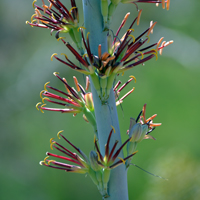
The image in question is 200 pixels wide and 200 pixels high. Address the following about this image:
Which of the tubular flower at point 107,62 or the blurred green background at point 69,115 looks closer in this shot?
the tubular flower at point 107,62

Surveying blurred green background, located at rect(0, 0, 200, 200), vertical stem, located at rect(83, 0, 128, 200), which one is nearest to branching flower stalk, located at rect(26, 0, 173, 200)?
vertical stem, located at rect(83, 0, 128, 200)

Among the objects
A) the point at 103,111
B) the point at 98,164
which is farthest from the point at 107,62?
the point at 98,164

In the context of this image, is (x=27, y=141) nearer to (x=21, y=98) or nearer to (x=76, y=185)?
(x=21, y=98)

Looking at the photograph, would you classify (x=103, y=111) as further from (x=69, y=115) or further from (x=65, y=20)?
(x=69, y=115)

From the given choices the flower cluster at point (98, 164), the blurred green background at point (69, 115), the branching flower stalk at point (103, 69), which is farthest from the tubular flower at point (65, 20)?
the blurred green background at point (69, 115)

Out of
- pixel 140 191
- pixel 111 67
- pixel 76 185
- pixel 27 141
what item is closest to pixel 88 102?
pixel 111 67

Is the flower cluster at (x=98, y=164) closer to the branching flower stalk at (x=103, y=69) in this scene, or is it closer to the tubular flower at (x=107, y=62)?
the branching flower stalk at (x=103, y=69)

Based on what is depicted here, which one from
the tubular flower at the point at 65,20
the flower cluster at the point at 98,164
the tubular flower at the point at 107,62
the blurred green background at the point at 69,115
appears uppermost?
the tubular flower at the point at 65,20
